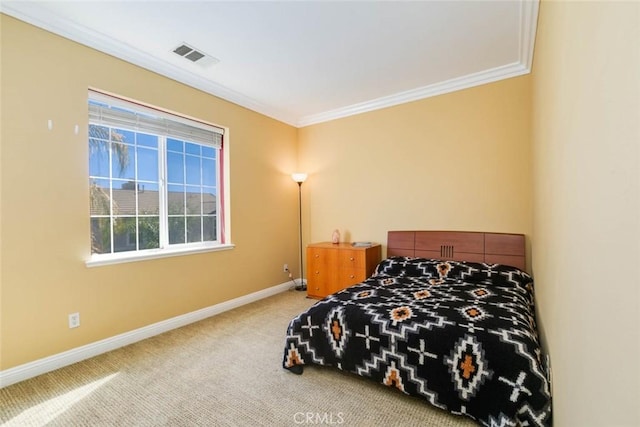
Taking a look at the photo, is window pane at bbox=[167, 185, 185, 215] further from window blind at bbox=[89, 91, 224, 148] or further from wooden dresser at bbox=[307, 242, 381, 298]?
wooden dresser at bbox=[307, 242, 381, 298]

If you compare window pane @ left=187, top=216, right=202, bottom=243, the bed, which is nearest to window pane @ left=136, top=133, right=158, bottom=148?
window pane @ left=187, top=216, right=202, bottom=243

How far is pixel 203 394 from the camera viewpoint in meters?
1.90

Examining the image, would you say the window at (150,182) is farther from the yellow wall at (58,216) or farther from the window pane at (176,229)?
the yellow wall at (58,216)

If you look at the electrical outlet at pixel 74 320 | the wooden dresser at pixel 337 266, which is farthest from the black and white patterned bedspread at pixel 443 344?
the electrical outlet at pixel 74 320

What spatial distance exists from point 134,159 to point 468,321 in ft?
10.1

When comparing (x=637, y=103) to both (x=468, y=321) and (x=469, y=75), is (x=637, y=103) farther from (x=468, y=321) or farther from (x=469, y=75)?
(x=469, y=75)

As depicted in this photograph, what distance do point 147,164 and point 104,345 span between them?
1.65 meters

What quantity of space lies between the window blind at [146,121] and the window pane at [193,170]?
0.22 meters

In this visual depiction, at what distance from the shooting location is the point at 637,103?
48cm

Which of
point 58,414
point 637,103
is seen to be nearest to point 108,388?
point 58,414

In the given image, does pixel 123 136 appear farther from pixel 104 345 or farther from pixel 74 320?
pixel 104 345

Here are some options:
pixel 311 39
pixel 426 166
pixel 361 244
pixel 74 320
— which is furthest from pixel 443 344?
pixel 74 320

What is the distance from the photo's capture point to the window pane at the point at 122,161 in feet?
8.77

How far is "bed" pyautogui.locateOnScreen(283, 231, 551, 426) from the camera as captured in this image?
1495mm
